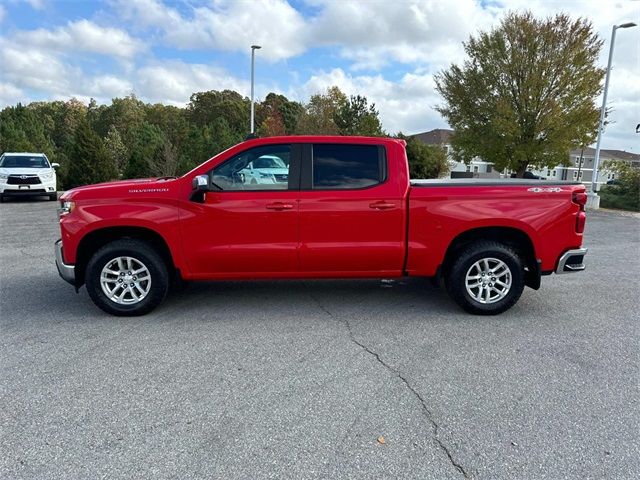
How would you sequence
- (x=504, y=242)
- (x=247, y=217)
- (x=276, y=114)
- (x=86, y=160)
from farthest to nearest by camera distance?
(x=276, y=114), (x=86, y=160), (x=504, y=242), (x=247, y=217)

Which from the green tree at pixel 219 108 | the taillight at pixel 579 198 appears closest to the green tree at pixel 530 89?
the taillight at pixel 579 198

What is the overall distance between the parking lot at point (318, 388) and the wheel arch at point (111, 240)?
1.72ft

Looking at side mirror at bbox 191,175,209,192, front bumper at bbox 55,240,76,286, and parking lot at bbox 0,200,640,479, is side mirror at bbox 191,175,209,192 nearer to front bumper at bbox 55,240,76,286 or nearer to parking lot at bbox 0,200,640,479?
parking lot at bbox 0,200,640,479

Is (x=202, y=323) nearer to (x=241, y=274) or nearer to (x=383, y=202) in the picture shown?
(x=241, y=274)

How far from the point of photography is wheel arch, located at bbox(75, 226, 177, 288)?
461cm

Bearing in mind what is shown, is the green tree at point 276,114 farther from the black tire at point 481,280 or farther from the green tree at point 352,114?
the black tire at point 481,280

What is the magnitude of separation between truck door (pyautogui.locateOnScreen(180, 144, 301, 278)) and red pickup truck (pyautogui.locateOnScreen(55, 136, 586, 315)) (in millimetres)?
10

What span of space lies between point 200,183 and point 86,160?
18.6m

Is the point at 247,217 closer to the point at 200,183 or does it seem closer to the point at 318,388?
the point at 200,183

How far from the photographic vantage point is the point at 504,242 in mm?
4926

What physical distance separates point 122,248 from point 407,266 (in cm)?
296

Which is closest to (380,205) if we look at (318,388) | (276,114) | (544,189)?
(544,189)

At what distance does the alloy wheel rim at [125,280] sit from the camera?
15.0 ft

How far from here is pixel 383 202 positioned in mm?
4613
